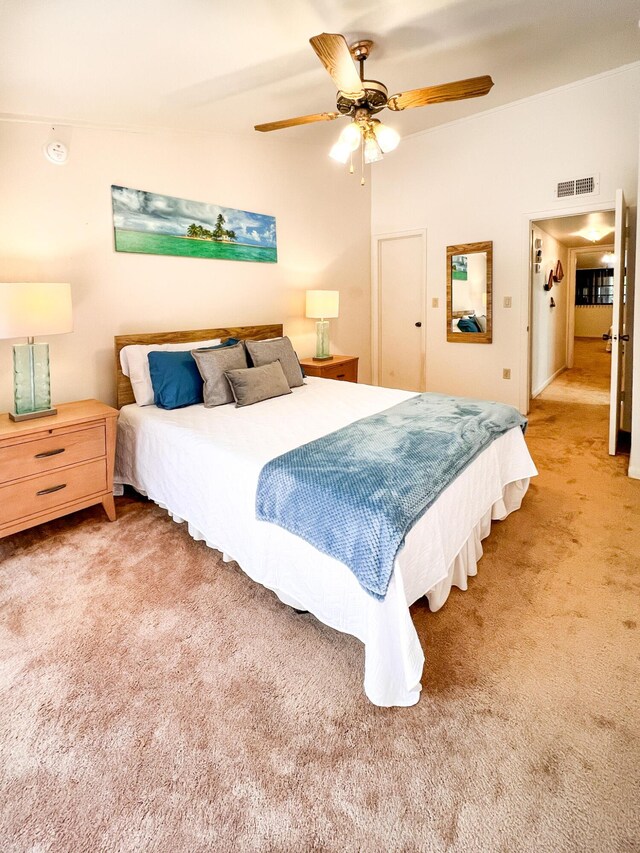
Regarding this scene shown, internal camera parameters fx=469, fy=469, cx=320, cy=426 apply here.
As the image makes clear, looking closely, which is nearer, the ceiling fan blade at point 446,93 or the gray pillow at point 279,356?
the ceiling fan blade at point 446,93

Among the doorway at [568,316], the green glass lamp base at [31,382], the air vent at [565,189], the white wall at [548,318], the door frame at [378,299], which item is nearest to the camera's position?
the green glass lamp base at [31,382]

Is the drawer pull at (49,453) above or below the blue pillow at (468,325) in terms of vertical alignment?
below

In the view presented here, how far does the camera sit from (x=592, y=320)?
38.7 feet

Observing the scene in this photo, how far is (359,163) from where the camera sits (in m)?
5.13

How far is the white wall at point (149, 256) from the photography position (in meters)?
2.81

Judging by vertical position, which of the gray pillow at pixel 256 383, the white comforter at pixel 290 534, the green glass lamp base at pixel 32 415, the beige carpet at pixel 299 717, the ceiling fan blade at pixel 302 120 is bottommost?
the beige carpet at pixel 299 717

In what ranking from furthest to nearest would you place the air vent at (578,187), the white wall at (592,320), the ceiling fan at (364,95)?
the white wall at (592,320), the air vent at (578,187), the ceiling fan at (364,95)

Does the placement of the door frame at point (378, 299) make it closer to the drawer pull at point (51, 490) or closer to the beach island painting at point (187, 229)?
the beach island painting at point (187, 229)

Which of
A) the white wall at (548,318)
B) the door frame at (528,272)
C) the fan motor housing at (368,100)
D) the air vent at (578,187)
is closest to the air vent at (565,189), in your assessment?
the air vent at (578,187)

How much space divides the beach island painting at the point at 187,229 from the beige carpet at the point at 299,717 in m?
2.25

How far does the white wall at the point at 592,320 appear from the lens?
11.5 m

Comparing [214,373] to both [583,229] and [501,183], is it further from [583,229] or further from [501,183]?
[583,229]

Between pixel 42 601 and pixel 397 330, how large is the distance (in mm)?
4546

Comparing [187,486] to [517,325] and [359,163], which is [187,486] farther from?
[359,163]
